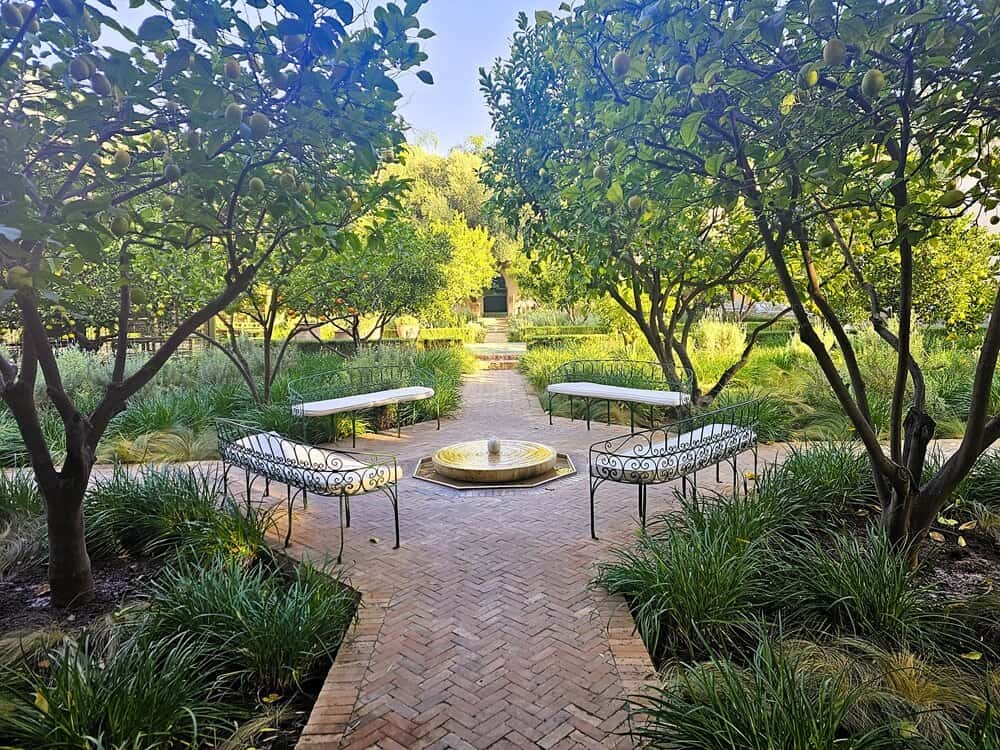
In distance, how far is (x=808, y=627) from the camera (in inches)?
129

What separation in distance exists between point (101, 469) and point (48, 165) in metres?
5.04

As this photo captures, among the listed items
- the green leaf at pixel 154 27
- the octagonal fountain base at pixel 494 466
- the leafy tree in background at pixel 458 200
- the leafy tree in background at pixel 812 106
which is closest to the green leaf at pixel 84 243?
the green leaf at pixel 154 27

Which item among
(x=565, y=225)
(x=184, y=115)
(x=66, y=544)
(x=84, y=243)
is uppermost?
(x=184, y=115)

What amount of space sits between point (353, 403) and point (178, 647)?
5124mm

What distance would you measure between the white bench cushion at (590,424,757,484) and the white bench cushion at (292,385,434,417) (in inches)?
139

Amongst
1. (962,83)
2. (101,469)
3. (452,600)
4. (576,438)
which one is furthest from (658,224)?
(101,469)

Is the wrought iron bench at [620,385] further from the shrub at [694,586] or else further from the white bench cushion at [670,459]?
the shrub at [694,586]

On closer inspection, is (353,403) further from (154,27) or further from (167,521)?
(154,27)

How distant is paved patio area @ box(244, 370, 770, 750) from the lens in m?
2.62

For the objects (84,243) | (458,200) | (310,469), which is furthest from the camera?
(458,200)

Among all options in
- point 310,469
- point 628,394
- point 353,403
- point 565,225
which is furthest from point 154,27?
point 628,394

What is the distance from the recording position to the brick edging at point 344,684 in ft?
8.28

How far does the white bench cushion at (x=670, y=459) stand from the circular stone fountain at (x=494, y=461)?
4.19ft

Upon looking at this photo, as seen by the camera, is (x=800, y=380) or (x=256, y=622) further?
(x=800, y=380)
